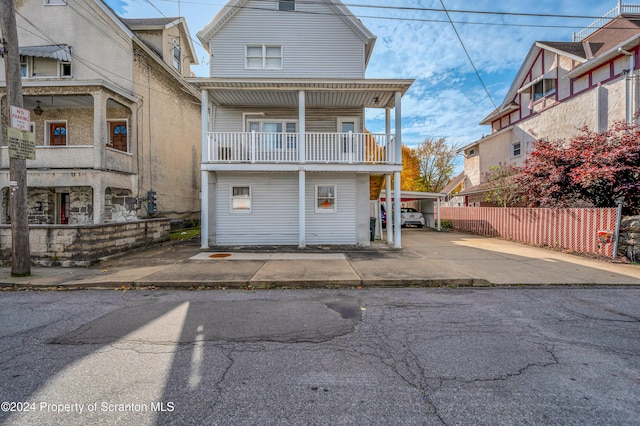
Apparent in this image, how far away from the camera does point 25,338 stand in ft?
12.5

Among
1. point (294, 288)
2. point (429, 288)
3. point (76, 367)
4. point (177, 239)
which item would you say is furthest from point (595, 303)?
point (177, 239)

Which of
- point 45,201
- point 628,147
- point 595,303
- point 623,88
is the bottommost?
point 595,303

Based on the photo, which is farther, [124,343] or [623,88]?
[623,88]

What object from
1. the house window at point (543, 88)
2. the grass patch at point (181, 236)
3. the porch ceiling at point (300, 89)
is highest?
the house window at point (543, 88)

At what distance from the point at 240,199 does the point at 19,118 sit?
22.0ft

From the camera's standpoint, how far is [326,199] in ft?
40.0

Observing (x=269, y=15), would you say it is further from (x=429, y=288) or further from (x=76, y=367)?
(x=76, y=367)

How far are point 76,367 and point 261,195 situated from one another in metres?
9.35

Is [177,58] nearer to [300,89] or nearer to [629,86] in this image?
[300,89]

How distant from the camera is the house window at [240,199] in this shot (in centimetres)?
1209

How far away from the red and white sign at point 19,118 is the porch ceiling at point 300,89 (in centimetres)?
493

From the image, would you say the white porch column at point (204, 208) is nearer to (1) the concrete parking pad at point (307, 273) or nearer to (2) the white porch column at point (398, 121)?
(1) the concrete parking pad at point (307, 273)

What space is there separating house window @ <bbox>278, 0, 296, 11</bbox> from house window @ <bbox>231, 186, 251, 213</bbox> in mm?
8035

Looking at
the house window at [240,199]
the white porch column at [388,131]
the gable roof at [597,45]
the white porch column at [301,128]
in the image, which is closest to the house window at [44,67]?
the house window at [240,199]
